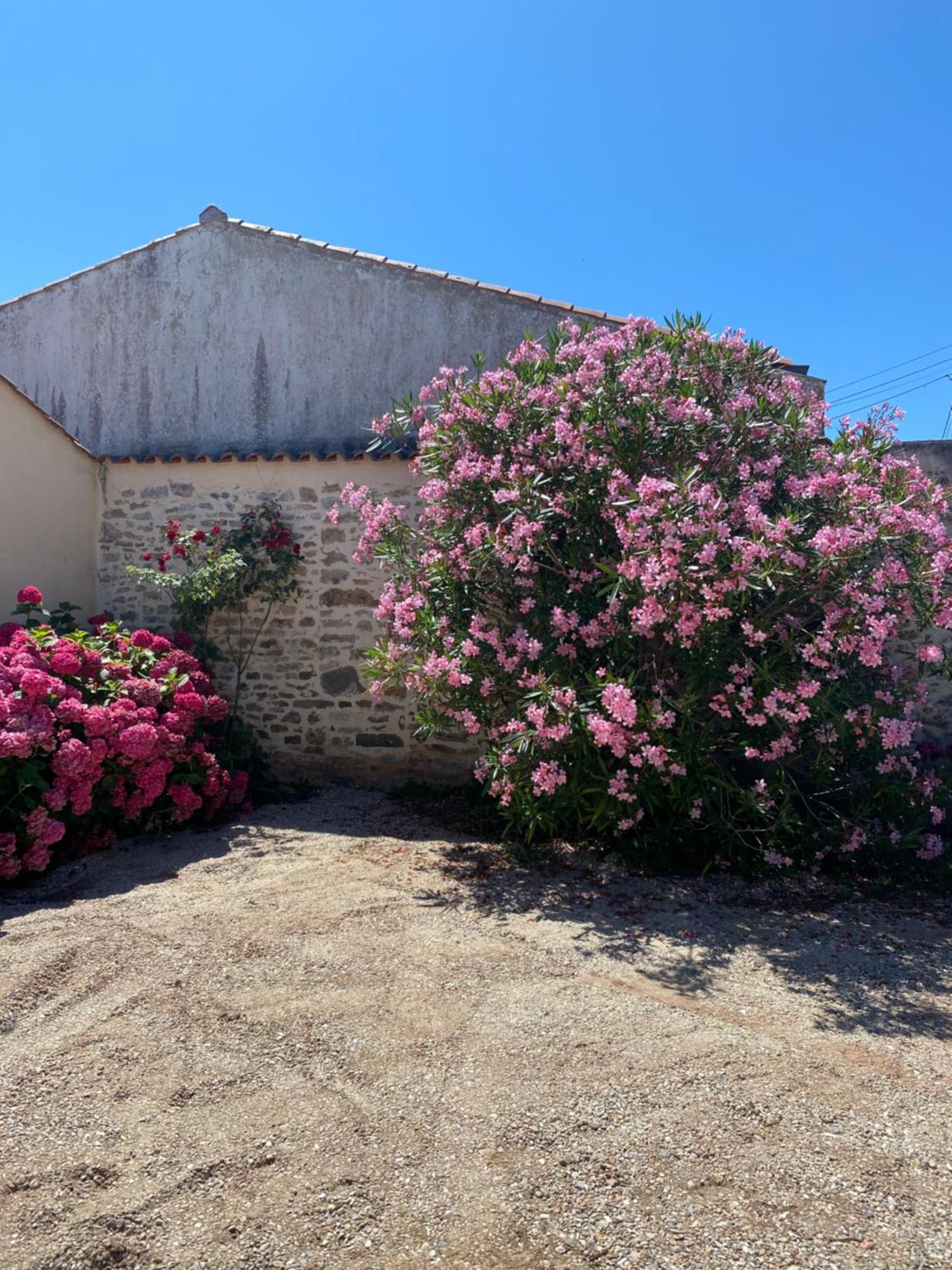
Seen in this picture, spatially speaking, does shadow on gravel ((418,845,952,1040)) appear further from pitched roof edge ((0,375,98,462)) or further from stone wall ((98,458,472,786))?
pitched roof edge ((0,375,98,462))

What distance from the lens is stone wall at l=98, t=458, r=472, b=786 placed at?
709 cm

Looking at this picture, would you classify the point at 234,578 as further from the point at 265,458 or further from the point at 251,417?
the point at 251,417

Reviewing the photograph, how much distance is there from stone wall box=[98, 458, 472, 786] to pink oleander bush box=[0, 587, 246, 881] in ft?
3.38

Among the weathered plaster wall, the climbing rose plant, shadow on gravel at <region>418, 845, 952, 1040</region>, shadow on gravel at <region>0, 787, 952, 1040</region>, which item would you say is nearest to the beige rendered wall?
the climbing rose plant

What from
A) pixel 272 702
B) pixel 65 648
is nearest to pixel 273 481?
pixel 272 702

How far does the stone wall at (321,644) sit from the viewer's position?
709cm

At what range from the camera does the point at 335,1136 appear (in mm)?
2457

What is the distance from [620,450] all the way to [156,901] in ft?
10.7

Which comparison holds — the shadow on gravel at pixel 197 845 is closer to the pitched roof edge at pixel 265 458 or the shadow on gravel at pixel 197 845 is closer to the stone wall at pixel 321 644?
the stone wall at pixel 321 644

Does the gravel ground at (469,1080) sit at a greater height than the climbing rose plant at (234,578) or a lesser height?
lesser

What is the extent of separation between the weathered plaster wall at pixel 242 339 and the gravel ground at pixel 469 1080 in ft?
17.1

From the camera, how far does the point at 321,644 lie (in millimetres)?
7242

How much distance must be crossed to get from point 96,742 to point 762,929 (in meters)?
3.71

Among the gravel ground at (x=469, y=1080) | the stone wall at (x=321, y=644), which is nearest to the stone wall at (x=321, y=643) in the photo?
the stone wall at (x=321, y=644)
